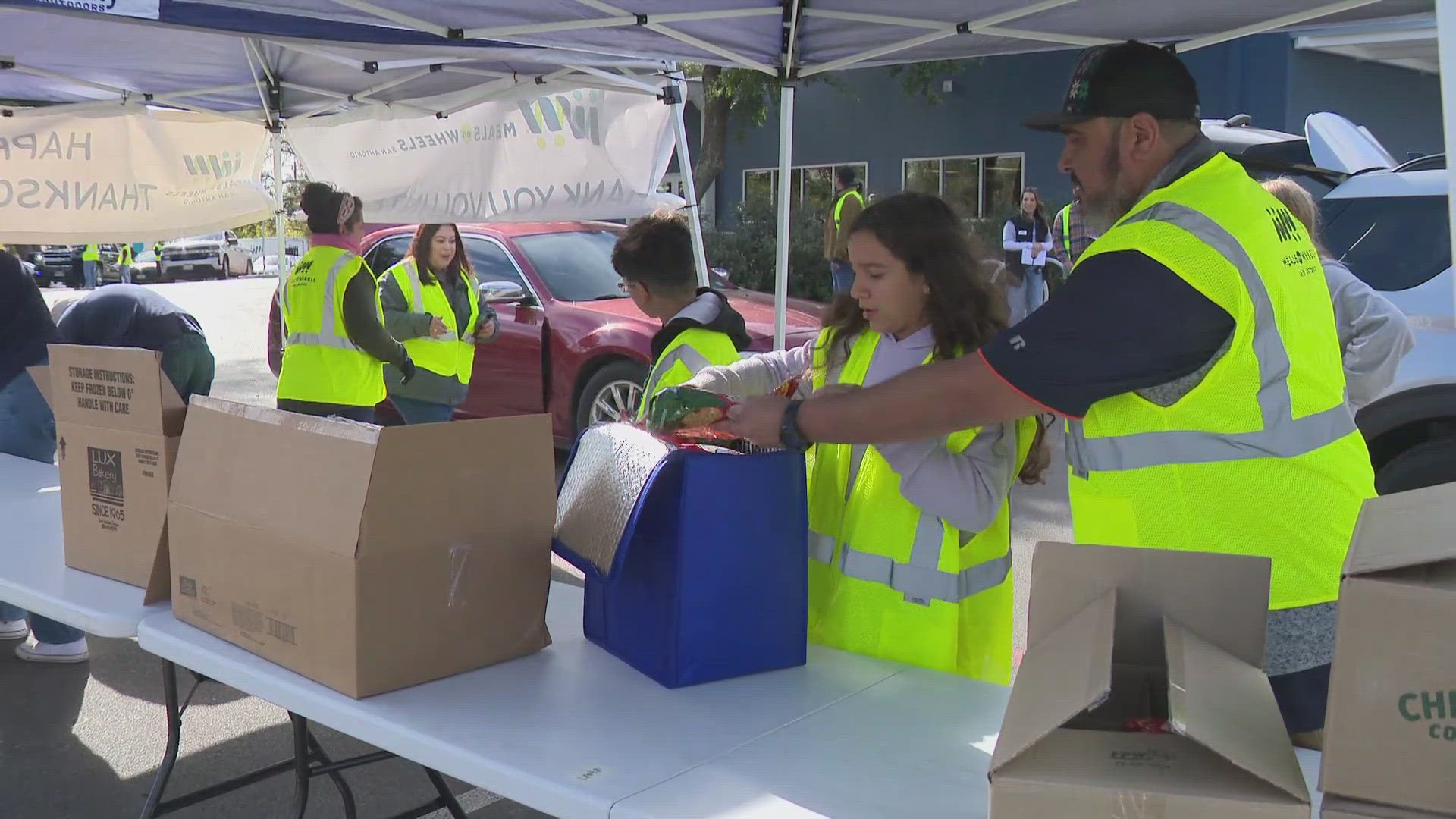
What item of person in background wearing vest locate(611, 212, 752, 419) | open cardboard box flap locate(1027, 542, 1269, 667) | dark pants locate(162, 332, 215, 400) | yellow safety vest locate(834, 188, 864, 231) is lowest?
dark pants locate(162, 332, 215, 400)

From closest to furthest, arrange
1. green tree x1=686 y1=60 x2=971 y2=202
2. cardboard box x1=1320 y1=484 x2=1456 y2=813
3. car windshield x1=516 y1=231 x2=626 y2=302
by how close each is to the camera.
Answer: cardboard box x1=1320 y1=484 x2=1456 y2=813
car windshield x1=516 y1=231 x2=626 y2=302
green tree x1=686 y1=60 x2=971 y2=202

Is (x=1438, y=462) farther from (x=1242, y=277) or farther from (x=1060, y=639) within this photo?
(x=1060, y=639)

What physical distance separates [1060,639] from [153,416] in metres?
1.95

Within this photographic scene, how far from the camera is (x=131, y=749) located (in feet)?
11.9

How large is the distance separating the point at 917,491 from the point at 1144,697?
30.6 inches

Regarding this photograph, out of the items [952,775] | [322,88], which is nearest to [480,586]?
[952,775]

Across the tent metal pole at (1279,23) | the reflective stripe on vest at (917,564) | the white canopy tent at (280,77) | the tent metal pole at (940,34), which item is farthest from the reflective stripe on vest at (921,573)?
the white canopy tent at (280,77)

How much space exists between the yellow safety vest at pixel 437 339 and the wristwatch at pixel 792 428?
4031 mm

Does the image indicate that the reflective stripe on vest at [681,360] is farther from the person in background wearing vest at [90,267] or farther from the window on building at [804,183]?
the person in background wearing vest at [90,267]

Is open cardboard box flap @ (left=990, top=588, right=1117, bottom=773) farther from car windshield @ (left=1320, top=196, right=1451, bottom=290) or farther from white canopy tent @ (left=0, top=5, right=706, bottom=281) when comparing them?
car windshield @ (left=1320, top=196, right=1451, bottom=290)

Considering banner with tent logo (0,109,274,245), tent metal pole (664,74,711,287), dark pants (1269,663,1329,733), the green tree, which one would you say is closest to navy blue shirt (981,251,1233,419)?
dark pants (1269,663,1329,733)

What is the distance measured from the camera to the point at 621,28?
3838mm

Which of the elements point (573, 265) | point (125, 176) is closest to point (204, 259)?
point (573, 265)

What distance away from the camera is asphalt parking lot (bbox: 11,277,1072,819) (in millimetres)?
3307
